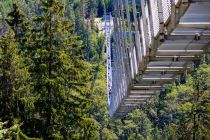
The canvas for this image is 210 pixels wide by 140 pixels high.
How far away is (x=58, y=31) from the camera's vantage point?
701 inches

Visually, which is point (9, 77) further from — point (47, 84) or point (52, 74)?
point (52, 74)

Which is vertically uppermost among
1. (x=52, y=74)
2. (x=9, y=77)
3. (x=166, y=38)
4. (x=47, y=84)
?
(x=166, y=38)

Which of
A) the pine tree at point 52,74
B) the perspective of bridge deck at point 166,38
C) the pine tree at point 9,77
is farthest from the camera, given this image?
the pine tree at point 52,74

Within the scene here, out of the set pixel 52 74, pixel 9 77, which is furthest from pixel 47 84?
pixel 9 77

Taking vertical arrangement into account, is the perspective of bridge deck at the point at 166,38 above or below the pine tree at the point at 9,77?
above

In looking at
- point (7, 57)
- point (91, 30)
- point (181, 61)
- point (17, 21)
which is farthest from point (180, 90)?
point (181, 61)

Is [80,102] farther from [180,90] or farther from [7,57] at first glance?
[180,90]

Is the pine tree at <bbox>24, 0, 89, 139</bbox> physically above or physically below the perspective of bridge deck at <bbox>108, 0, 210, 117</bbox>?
below

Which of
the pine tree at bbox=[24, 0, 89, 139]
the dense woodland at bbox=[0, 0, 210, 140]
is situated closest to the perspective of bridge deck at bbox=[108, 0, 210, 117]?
the dense woodland at bbox=[0, 0, 210, 140]

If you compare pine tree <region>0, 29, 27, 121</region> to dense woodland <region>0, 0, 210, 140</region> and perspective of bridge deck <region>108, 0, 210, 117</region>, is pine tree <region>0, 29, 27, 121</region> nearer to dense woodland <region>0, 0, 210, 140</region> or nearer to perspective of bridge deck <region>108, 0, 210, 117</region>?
dense woodland <region>0, 0, 210, 140</region>

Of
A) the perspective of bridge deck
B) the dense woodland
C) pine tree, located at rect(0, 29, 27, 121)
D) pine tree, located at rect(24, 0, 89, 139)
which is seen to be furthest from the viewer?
→ pine tree, located at rect(24, 0, 89, 139)

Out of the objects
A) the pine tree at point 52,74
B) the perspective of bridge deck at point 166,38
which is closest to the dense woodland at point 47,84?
the pine tree at point 52,74

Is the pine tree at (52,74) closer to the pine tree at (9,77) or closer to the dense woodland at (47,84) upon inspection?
the dense woodland at (47,84)

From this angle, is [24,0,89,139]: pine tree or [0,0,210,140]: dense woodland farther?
[24,0,89,139]: pine tree
